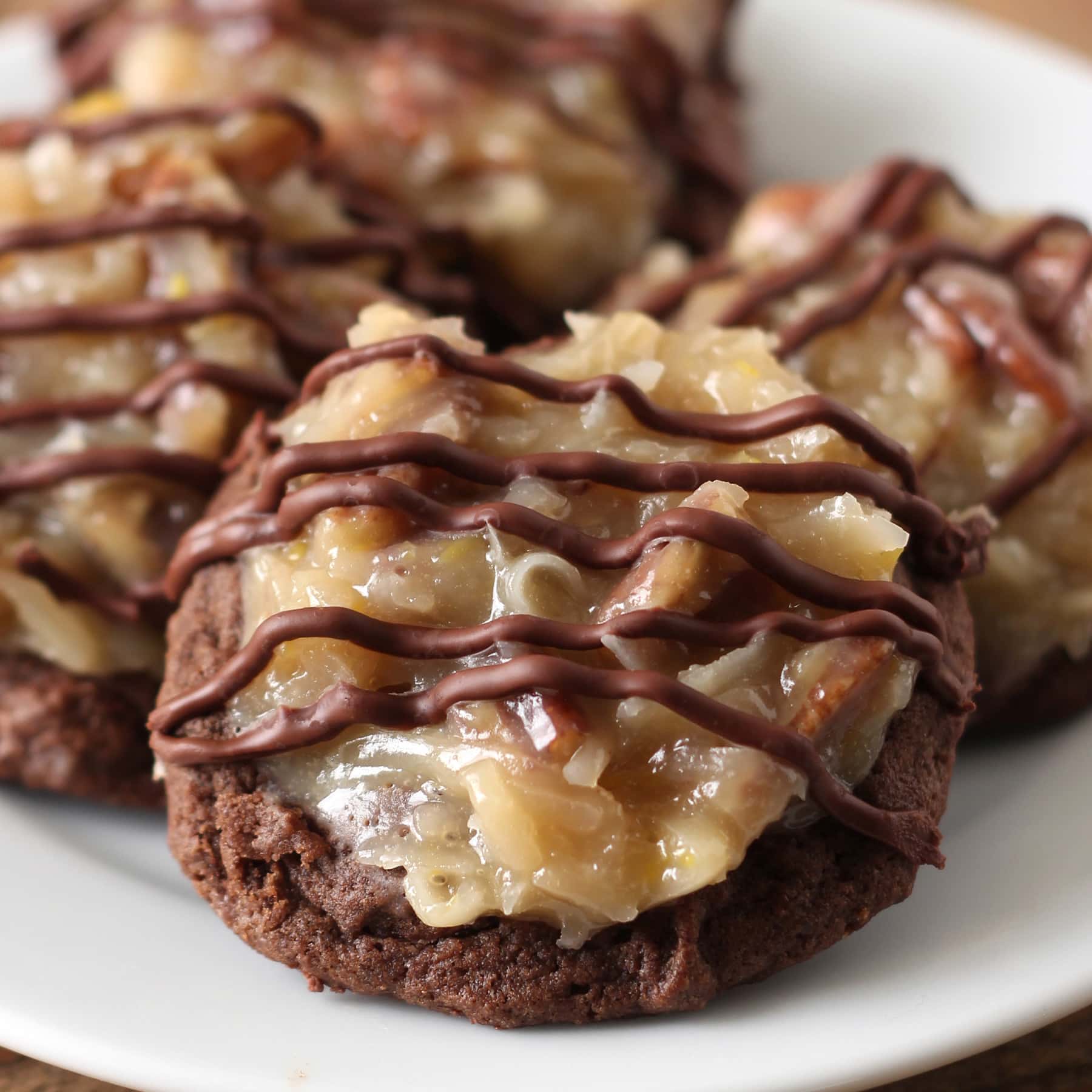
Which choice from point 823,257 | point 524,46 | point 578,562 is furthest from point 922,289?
point 524,46

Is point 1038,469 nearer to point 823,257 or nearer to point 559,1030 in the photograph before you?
point 823,257

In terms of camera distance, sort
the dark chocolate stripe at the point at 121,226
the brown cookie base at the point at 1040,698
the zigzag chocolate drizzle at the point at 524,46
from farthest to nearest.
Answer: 1. the zigzag chocolate drizzle at the point at 524,46
2. the dark chocolate stripe at the point at 121,226
3. the brown cookie base at the point at 1040,698

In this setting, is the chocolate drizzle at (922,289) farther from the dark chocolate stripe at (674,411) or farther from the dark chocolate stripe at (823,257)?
the dark chocolate stripe at (674,411)

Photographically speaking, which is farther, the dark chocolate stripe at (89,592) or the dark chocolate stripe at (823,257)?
the dark chocolate stripe at (823,257)

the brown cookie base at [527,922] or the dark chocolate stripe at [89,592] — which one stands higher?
the brown cookie base at [527,922]

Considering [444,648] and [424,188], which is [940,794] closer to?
[444,648]

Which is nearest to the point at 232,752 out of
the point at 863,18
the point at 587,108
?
the point at 587,108

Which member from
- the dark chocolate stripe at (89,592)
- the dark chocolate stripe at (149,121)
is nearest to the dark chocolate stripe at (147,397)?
the dark chocolate stripe at (89,592)

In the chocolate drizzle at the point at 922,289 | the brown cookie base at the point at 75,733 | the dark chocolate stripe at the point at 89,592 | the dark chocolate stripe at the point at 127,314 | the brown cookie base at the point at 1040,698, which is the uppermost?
the chocolate drizzle at the point at 922,289
